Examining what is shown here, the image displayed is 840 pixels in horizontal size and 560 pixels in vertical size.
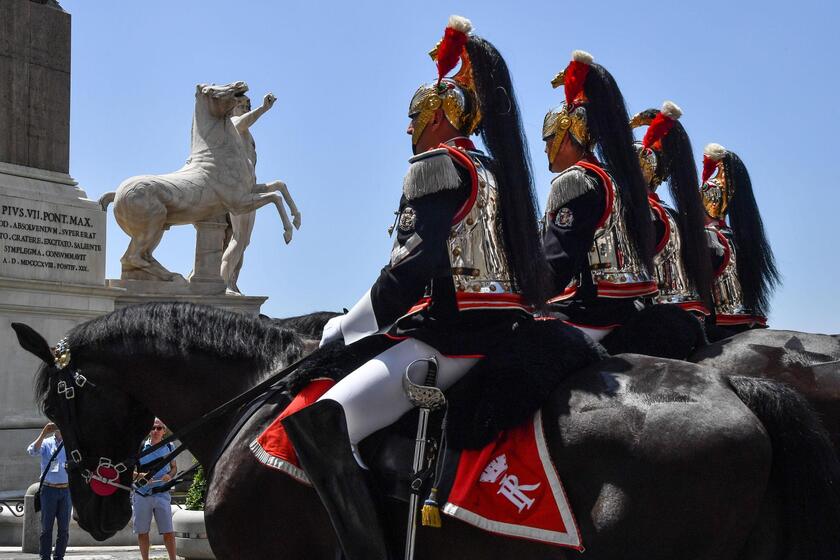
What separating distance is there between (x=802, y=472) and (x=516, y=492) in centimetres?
106

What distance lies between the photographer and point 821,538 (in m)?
4.44

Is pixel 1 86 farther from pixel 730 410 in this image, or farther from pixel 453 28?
pixel 730 410

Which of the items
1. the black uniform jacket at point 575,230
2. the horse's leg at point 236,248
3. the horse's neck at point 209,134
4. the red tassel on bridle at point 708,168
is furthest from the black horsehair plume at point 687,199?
the horse's leg at point 236,248

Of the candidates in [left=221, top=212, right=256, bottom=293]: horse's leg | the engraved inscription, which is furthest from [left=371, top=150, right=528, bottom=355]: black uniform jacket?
[left=221, top=212, right=256, bottom=293]: horse's leg

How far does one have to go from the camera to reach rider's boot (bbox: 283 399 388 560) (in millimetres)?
4898

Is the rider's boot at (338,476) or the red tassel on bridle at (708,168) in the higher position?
the red tassel on bridle at (708,168)

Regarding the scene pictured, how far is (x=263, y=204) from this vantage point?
23297 mm

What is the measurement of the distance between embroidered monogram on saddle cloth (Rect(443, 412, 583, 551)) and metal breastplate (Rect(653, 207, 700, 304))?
140 inches

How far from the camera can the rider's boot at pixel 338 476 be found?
4898 millimetres

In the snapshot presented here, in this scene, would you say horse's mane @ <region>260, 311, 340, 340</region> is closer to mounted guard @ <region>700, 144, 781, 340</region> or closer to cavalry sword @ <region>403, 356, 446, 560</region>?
cavalry sword @ <region>403, 356, 446, 560</region>

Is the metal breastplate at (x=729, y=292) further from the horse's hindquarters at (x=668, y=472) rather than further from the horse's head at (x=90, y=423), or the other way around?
the horse's head at (x=90, y=423)

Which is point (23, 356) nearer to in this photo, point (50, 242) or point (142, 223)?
point (50, 242)

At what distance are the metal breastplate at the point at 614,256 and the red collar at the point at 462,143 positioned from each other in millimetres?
1216

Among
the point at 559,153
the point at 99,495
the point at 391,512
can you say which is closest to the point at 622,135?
the point at 559,153
